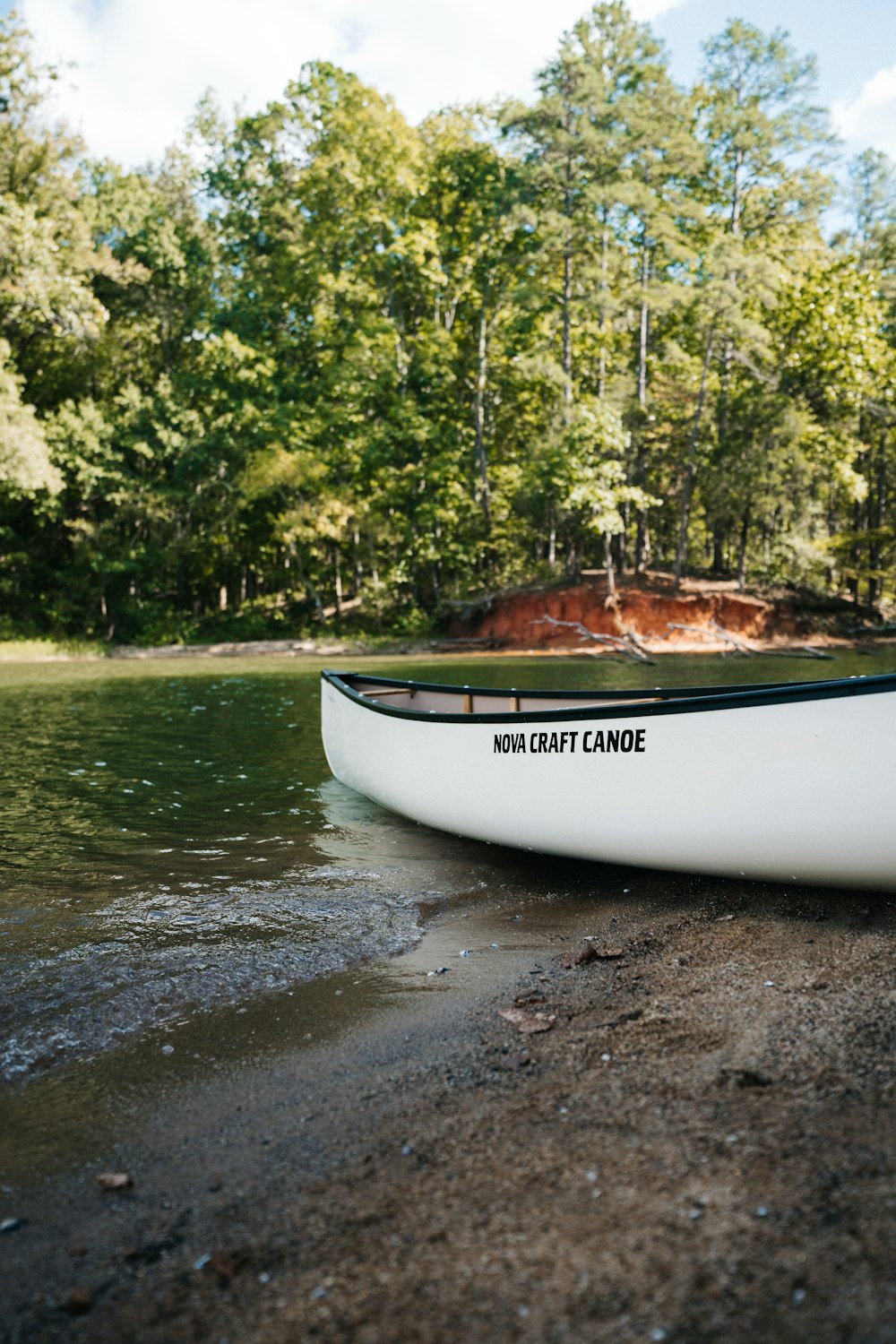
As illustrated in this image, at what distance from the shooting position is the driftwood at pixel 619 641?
77.0 feet

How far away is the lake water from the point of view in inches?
145

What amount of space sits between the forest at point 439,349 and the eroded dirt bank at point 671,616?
4.19 ft

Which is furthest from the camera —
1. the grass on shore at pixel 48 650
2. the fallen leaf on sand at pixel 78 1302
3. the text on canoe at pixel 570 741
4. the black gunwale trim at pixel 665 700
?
the grass on shore at pixel 48 650

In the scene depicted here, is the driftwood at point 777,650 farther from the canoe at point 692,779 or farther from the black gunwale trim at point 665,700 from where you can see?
the canoe at point 692,779

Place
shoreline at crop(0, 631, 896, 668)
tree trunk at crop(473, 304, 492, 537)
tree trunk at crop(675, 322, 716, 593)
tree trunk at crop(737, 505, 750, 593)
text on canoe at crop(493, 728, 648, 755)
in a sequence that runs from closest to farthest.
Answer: text on canoe at crop(493, 728, 648, 755), shoreline at crop(0, 631, 896, 668), tree trunk at crop(675, 322, 716, 593), tree trunk at crop(737, 505, 750, 593), tree trunk at crop(473, 304, 492, 537)

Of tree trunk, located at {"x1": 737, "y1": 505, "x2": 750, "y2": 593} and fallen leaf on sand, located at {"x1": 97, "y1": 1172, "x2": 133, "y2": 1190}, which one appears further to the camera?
tree trunk, located at {"x1": 737, "y1": 505, "x2": 750, "y2": 593}

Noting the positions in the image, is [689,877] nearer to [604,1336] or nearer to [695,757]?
[695,757]

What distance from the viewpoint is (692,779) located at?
4.25 m

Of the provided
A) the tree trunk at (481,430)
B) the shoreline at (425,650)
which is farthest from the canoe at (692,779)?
the tree trunk at (481,430)

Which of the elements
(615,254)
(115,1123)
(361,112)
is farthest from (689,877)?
(361,112)

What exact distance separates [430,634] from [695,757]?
26.3 meters

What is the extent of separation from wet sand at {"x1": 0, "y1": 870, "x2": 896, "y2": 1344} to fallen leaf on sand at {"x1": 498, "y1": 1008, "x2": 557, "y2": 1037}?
0.08 feet

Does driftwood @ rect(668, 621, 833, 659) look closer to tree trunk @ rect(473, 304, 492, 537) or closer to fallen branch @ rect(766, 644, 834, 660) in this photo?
fallen branch @ rect(766, 644, 834, 660)

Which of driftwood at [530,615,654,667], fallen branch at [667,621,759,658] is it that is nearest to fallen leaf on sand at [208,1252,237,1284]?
driftwood at [530,615,654,667]
